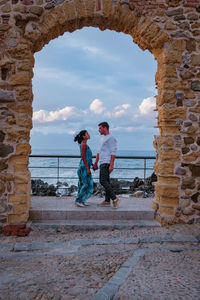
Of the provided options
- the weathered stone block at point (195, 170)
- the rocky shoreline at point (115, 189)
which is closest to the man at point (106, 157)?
the weathered stone block at point (195, 170)

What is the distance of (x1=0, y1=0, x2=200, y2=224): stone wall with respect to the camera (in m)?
4.55

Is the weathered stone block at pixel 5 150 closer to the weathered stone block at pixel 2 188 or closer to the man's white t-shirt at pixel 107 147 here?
the weathered stone block at pixel 2 188

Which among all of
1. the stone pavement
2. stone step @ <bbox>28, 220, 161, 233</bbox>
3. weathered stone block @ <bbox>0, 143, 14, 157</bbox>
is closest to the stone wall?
weathered stone block @ <bbox>0, 143, 14, 157</bbox>

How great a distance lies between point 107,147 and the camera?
520cm

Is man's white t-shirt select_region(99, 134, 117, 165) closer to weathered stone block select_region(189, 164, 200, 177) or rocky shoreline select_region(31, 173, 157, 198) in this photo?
weathered stone block select_region(189, 164, 200, 177)

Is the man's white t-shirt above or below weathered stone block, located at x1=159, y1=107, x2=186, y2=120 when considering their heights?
below

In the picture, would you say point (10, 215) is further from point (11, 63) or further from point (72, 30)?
point (72, 30)

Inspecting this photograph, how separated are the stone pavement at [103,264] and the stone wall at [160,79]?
0.61 m

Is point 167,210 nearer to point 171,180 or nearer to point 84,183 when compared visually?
point 171,180

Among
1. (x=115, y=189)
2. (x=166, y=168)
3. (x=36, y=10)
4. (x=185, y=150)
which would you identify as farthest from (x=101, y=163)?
(x=115, y=189)

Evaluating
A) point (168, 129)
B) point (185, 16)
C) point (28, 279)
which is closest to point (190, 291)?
point (28, 279)

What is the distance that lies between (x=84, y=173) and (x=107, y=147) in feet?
2.17

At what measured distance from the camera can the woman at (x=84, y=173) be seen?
519 cm

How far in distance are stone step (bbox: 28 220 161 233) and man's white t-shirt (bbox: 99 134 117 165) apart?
1.14 m
